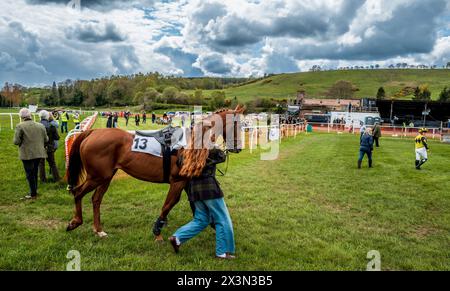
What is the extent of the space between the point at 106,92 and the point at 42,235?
111814 mm

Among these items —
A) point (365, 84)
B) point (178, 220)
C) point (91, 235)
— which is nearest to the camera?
point (91, 235)

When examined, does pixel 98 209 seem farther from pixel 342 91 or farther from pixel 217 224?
pixel 342 91

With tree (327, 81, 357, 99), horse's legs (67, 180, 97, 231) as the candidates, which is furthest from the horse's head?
tree (327, 81, 357, 99)

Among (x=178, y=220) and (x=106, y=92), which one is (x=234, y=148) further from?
(x=106, y=92)

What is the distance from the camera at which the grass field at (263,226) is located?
4.37 m

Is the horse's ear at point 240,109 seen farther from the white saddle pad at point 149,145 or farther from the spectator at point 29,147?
the spectator at point 29,147

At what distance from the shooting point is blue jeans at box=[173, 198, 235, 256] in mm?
4358

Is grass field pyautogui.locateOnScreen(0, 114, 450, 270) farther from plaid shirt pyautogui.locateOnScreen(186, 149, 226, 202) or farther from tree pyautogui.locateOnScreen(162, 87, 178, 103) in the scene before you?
tree pyautogui.locateOnScreen(162, 87, 178, 103)

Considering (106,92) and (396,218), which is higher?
(106,92)

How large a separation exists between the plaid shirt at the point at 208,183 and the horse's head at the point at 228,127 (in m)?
0.28

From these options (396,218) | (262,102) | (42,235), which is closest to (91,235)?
(42,235)

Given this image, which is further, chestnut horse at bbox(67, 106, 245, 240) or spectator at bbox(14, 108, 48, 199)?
spectator at bbox(14, 108, 48, 199)

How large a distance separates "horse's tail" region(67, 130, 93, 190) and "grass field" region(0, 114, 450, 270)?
2.36 ft
